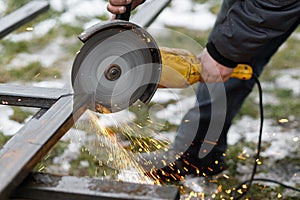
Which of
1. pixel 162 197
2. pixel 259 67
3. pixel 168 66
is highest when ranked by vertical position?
pixel 162 197

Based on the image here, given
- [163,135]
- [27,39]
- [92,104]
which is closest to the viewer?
[92,104]

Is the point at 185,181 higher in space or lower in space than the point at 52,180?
lower

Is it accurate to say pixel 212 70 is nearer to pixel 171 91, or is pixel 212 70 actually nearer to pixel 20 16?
pixel 171 91

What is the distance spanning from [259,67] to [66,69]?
55.4 inches

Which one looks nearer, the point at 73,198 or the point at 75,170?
the point at 73,198

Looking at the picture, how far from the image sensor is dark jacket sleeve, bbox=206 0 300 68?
6.95ft

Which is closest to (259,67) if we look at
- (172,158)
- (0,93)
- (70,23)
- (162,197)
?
(172,158)

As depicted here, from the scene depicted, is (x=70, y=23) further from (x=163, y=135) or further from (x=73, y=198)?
(x=73, y=198)

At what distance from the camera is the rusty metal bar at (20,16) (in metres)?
2.95

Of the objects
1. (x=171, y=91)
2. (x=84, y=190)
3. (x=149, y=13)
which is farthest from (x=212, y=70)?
(x=171, y=91)

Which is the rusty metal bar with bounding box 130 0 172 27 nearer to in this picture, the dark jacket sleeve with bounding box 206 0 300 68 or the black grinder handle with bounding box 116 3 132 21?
the dark jacket sleeve with bounding box 206 0 300 68

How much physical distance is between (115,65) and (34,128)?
1.29ft

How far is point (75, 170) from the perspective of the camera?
2.83 meters

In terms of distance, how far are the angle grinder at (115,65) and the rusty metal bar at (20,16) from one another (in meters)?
1.12
